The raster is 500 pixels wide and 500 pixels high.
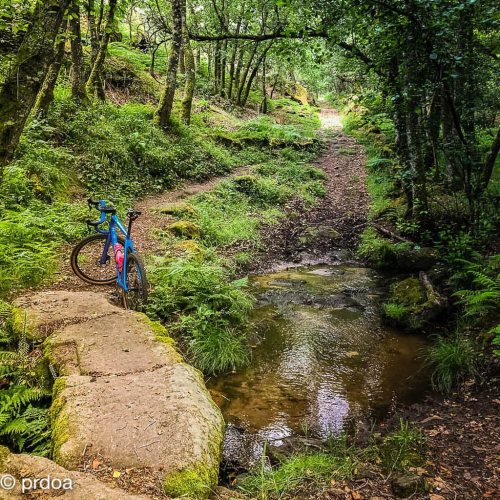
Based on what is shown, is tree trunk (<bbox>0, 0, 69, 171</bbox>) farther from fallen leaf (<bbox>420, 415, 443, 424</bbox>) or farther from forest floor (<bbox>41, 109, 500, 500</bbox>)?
fallen leaf (<bbox>420, 415, 443, 424</bbox>)

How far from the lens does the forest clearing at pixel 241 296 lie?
11.8 feet

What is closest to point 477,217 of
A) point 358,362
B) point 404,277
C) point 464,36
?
point 404,277

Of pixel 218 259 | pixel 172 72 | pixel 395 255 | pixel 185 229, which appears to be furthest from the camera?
pixel 172 72

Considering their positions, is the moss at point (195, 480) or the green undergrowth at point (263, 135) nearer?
the moss at point (195, 480)

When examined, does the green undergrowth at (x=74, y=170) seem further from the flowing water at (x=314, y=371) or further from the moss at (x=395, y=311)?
the moss at (x=395, y=311)

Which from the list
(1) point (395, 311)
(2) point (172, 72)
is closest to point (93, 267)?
(1) point (395, 311)

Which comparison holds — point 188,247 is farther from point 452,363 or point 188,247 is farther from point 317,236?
point 452,363

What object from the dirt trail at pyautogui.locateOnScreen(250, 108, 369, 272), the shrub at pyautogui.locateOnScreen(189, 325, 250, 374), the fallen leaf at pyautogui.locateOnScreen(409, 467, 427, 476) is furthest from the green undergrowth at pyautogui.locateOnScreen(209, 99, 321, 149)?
the fallen leaf at pyautogui.locateOnScreen(409, 467, 427, 476)

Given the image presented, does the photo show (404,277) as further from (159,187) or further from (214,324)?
(159,187)

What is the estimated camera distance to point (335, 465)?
396 cm

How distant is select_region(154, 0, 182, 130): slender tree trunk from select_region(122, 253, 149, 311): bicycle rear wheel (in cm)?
1037

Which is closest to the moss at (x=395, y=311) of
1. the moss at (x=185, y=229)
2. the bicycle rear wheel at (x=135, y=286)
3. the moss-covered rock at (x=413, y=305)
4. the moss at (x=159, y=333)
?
the moss-covered rock at (x=413, y=305)

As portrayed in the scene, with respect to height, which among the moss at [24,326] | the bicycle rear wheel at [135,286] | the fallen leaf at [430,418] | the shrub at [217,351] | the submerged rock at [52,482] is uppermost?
the bicycle rear wheel at [135,286]

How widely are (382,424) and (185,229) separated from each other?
21.9 feet
